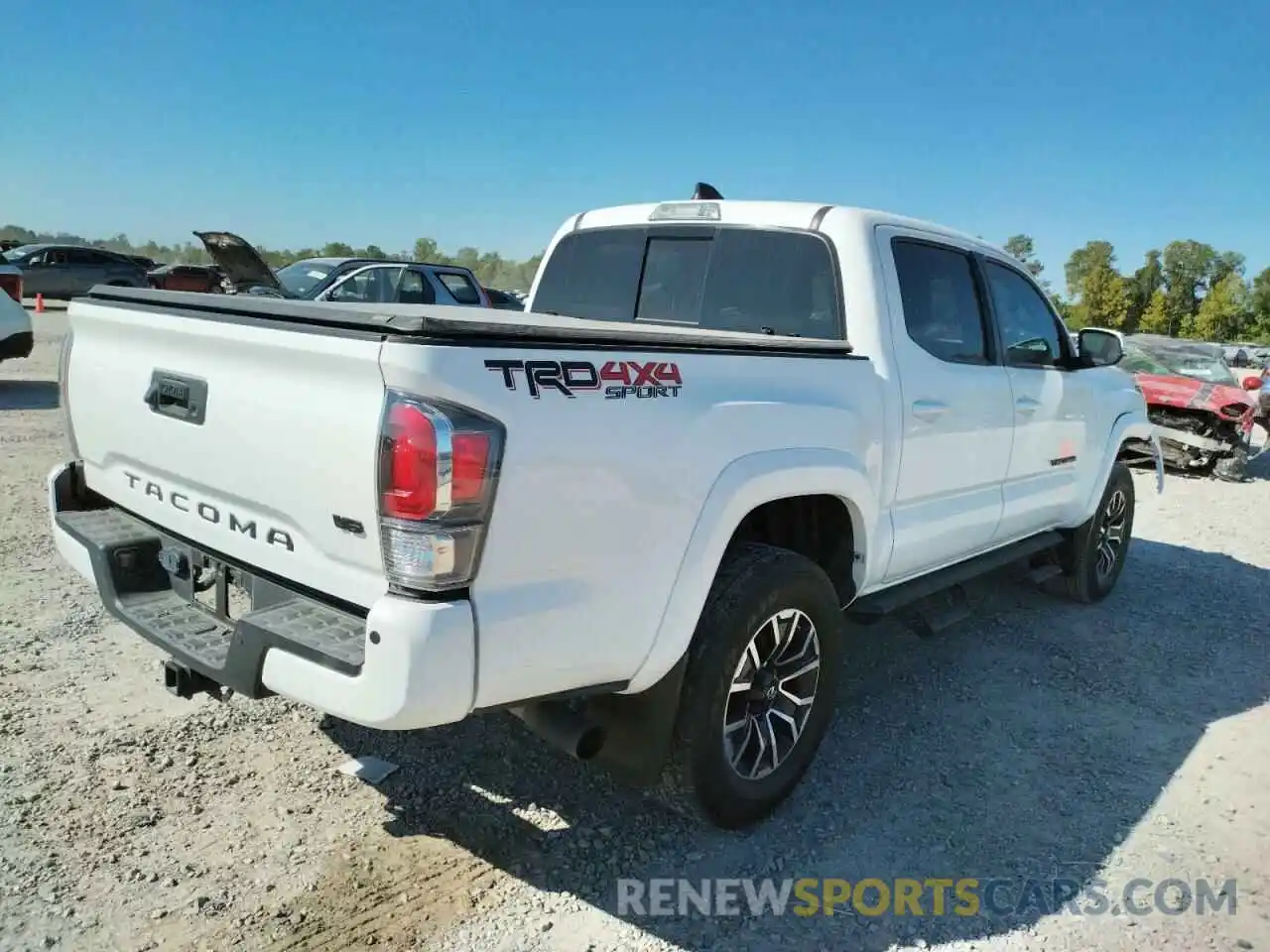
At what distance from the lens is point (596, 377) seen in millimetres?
2246

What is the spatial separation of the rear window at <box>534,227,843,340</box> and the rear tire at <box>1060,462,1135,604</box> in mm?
2828

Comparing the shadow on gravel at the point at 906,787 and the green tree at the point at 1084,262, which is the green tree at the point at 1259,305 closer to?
the green tree at the point at 1084,262

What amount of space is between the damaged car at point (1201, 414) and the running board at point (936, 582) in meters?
7.42

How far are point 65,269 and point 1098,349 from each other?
1031 inches

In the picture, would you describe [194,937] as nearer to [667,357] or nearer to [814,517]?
[667,357]

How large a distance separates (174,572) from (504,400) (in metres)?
1.37

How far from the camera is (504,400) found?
206 cm

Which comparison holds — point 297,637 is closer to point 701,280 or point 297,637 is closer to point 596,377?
point 596,377

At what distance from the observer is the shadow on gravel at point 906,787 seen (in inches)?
111

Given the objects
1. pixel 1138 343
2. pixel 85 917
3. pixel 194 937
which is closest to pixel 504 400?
pixel 194 937

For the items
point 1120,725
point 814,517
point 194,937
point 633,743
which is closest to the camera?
point 194,937

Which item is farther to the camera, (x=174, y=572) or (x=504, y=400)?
(x=174, y=572)

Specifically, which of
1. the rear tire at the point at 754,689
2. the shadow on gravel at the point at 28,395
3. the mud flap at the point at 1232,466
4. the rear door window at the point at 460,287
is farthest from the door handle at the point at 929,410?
the rear door window at the point at 460,287

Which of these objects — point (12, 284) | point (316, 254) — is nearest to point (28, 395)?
point (12, 284)
